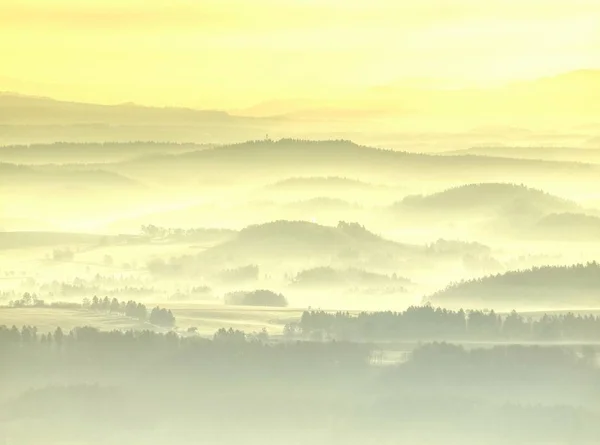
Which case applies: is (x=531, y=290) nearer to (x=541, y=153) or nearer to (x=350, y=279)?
(x=541, y=153)

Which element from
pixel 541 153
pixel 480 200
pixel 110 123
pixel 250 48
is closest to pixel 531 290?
pixel 480 200

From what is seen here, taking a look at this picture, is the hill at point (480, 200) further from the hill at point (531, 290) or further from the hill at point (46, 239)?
the hill at point (46, 239)

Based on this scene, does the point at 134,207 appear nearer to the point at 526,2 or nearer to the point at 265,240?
the point at 265,240

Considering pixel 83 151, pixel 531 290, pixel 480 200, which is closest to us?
pixel 531 290

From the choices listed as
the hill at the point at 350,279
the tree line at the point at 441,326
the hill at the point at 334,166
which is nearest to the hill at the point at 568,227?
the hill at the point at 334,166

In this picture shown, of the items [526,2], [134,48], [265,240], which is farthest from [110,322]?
[526,2]

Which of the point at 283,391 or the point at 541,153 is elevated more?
the point at 541,153
